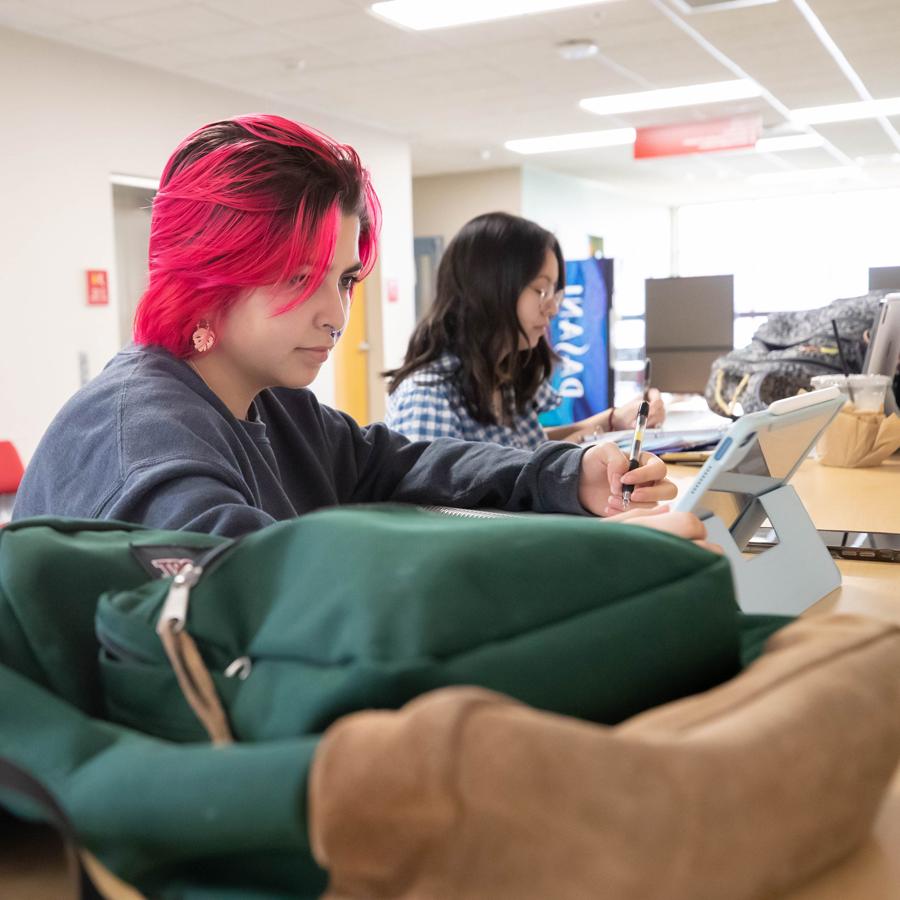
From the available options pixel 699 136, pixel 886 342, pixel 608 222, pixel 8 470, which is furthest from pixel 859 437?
pixel 608 222

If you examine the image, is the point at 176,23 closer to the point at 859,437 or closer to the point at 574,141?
the point at 859,437

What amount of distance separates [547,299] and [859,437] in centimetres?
82

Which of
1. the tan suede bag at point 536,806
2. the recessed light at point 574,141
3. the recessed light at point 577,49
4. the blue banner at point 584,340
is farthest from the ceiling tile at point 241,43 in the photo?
the tan suede bag at point 536,806

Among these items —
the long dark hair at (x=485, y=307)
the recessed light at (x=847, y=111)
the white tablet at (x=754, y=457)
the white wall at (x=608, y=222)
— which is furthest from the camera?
the white wall at (x=608, y=222)

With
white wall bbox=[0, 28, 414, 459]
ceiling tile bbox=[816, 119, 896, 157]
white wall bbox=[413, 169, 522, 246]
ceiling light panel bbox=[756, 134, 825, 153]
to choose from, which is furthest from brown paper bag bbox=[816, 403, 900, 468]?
white wall bbox=[413, 169, 522, 246]

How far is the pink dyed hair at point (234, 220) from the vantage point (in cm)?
110

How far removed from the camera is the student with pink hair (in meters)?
0.93

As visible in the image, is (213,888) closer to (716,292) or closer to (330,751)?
(330,751)

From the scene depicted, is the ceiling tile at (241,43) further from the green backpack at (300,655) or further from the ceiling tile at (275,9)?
the green backpack at (300,655)

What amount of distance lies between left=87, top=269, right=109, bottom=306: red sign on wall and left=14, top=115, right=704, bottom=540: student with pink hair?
428 cm

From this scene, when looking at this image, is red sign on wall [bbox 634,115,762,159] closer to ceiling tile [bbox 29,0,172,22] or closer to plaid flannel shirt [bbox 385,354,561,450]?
ceiling tile [bbox 29,0,172,22]

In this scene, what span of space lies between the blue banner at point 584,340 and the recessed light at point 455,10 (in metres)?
1.34

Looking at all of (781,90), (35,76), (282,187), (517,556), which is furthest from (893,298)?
(781,90)

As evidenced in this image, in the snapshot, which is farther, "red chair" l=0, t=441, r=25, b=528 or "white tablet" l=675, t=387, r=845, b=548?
"red chair" l=0, t=441, r=25, b=528
